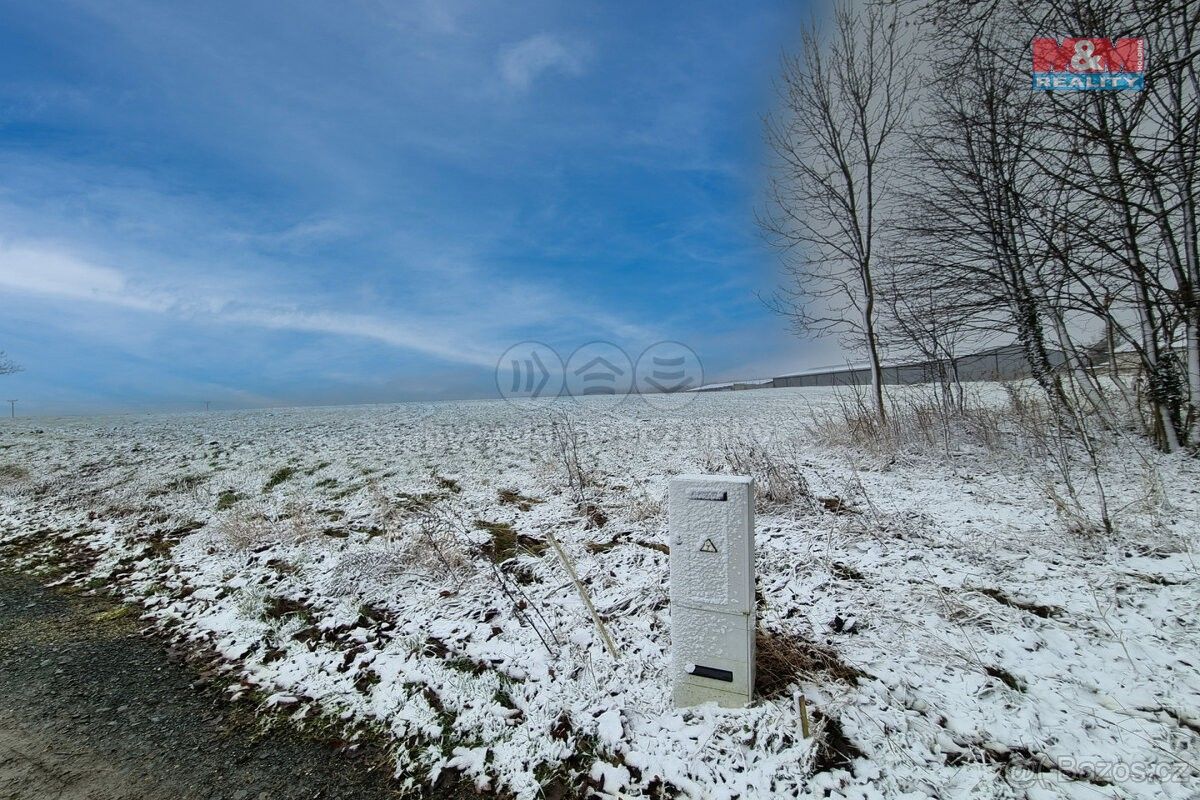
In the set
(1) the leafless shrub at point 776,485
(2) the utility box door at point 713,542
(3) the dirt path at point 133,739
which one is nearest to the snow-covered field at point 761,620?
(1) the leafless shrub at point 776,485

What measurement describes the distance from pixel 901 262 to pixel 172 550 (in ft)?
40.4

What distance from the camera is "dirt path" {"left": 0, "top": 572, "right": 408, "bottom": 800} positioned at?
2762mm

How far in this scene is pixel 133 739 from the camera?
3.19 metres

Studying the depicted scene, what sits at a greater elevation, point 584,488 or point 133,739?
point 584,488

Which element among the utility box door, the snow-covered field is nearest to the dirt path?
the snow-covered field

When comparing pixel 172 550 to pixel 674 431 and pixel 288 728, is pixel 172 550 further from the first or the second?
pixel 674 431

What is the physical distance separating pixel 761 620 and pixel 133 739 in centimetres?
410

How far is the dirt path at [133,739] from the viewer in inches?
109

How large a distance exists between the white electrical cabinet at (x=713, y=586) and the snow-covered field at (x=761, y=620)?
0.63 feet

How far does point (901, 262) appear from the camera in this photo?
955cm

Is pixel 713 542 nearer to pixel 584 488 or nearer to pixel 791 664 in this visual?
pixel 791 664

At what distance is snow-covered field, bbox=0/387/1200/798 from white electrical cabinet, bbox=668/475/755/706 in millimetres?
191

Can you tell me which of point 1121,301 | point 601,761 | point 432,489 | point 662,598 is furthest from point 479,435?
point 1121,301

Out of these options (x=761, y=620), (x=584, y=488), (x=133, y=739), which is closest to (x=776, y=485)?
(x=584, y=488)
